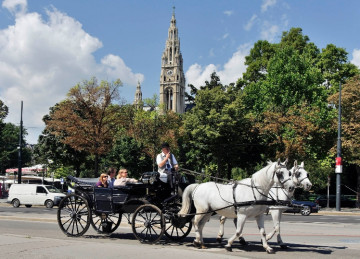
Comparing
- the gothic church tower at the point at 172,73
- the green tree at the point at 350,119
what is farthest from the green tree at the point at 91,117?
the gothic church tower at the point at 172,73

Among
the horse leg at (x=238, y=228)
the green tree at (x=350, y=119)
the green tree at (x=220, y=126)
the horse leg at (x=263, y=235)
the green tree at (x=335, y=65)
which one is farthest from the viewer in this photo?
the green tree at (x=335, y=65)

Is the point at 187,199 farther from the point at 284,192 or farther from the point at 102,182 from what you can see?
the point at 102,182

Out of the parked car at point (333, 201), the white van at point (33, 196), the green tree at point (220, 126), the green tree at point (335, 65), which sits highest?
the green tree at point (335, 65)

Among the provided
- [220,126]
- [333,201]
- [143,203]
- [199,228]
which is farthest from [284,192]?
[333,201]

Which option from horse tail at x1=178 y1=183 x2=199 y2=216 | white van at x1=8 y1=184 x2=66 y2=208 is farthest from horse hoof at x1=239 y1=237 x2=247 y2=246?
white van at x1=8 y1=184 x2=66 y2=208

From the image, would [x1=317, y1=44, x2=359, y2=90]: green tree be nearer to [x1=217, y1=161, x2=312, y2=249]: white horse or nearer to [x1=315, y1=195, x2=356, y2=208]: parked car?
[x1=315, y1=195, x2=356, y2=208]: parked car

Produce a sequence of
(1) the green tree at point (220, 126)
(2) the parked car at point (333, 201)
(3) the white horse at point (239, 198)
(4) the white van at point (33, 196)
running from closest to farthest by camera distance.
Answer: (3) the white horse at point (239, 198), (4) the white van at point (33, 196), (2) the parked car at point (333, 201), (1) the green tree at point (220, 126)

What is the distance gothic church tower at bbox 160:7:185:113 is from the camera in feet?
475

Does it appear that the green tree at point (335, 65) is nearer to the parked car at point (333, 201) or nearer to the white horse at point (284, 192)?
the parked car at point (333, 201)

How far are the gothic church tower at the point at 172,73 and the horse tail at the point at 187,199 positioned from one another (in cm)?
13401

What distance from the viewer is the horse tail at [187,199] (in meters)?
10.0

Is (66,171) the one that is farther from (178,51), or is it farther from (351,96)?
(178,51)

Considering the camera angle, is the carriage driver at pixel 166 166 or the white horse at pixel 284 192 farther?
the carriage driver at pixel 166 166

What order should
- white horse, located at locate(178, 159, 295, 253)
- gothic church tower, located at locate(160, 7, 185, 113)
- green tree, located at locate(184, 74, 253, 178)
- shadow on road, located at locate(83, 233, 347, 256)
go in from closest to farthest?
white horse, located at locate(178, 159, 295, 253)
shadow on road, located at locate(83, 233, 347, 256)
green tree, located at locate(184, 74, 253, 178)
gothic church tower, located at locate(160, 7, 185, 113)
